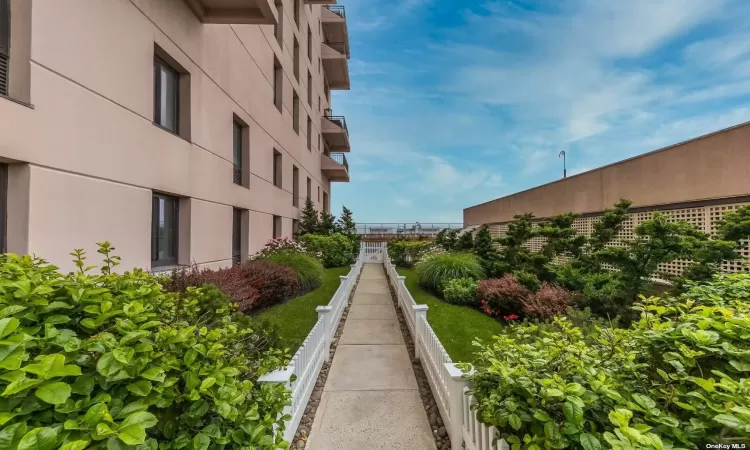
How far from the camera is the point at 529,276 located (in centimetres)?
734

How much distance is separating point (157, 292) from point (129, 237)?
3653 millimetres

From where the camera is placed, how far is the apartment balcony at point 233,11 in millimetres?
6407

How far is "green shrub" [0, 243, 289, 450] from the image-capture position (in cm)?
103

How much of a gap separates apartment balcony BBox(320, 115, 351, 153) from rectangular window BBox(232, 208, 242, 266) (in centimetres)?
1296

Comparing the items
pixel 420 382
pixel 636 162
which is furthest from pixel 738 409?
pixel 636 162

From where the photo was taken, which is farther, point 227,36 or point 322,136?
point 322,136

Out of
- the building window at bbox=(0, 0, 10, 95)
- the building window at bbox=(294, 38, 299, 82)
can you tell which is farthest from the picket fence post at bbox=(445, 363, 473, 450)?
the building window at bbox=(294, 38, 299, 82)

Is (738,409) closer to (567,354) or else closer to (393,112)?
(567,354)

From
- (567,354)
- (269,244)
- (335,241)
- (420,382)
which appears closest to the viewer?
(567,354)

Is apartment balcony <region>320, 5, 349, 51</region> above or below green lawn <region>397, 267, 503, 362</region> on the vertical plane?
above

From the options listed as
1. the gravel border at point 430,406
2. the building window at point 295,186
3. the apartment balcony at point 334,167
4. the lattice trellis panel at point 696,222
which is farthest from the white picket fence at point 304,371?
the apartment balcony at point 334,167

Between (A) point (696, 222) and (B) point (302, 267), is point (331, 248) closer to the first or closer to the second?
(B) point (302, 267)

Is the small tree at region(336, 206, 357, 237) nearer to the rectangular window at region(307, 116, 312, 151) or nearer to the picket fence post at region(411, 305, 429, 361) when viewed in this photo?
the rectangular window at region(307, 116, 312, 151)

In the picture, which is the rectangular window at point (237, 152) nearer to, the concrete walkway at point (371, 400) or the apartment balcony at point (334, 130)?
the concrete walkway at point (371, 400)
